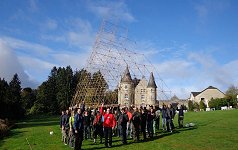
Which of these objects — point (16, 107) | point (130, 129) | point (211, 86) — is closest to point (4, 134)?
point (130, 129)

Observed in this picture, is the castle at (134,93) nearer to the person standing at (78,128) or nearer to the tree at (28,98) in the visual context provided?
the person standing at (78,128)

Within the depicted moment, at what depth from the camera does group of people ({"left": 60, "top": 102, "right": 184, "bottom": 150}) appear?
61.4 ft

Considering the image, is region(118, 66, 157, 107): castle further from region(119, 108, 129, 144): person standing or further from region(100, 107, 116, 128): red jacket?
region(100, 107, 116, 128): red jacket

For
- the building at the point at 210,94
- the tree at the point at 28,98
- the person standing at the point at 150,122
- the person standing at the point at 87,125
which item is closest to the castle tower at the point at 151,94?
the building at the point at 210,94

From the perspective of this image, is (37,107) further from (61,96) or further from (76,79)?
(76,79)

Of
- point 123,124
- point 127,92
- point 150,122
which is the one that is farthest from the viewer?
point 127,92

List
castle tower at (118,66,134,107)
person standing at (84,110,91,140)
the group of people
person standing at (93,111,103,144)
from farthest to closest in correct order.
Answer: castle tower at (118,66,134,107) → person standing at (84,110,91,140) → person standing at (93,111,103,144) → the group of people

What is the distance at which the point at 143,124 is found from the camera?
22141mm

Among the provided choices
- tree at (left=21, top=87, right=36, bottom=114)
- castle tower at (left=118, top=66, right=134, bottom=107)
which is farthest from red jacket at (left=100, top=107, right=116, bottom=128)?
tree at (left=21, top=87, right=36, bottom=114)

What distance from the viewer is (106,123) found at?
2002cm

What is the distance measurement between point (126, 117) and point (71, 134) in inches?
151

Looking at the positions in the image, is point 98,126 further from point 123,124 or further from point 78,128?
point 78,128

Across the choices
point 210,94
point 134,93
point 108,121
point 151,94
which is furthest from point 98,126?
point 210,94

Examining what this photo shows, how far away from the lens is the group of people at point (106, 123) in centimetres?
1870
